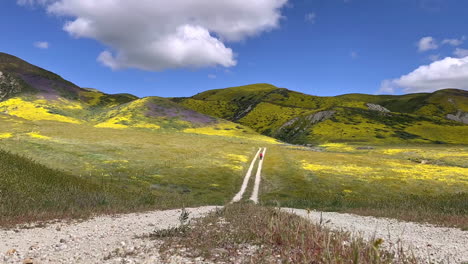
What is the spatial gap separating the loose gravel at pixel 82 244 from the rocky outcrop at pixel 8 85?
161735mm

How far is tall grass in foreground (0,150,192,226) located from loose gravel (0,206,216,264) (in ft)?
5.98

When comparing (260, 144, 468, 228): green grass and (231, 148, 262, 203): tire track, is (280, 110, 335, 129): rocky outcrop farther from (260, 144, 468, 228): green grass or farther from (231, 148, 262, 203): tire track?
(231, 148, 262, 203): tire track

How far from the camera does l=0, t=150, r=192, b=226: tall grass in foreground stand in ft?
50.6

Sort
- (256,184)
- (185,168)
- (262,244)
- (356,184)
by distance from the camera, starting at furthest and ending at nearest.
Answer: (185,168) < (356,184) < (256,184) < (262,244)

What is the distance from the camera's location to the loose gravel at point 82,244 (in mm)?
8258

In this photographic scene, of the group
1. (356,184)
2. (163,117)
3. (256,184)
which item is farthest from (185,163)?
(163,117)

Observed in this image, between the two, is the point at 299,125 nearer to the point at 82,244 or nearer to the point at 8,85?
the point at 8,85

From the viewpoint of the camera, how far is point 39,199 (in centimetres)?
1853

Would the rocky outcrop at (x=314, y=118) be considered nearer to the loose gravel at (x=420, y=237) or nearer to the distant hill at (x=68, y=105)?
the distant hill at (x=68, y=105)

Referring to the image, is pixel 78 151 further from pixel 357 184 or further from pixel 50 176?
pixel 357 184

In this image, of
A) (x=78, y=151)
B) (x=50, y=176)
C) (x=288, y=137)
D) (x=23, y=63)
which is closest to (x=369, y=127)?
(x=288, y=137)

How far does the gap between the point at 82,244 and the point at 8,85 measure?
179990 millimetres

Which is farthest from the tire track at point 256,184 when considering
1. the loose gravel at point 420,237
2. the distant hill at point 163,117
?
the distant hill at point 163,117

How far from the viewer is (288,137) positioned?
169 metres
